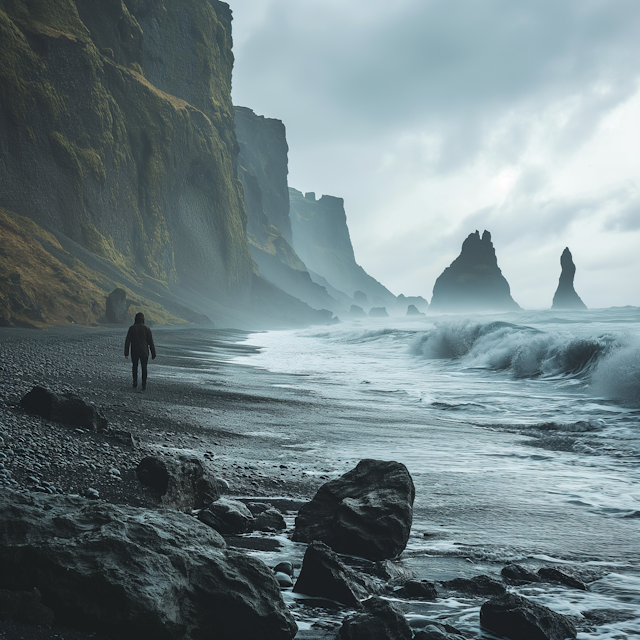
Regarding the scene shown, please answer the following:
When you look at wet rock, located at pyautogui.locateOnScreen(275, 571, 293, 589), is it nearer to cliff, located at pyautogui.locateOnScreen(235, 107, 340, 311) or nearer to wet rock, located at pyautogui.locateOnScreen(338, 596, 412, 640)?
wet rock, located at pyautogui.locateOnScreen(338, 596, 412, 640)

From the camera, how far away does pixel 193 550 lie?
246 centimetres

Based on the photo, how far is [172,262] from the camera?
6425 cm

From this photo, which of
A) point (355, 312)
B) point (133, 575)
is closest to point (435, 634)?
point (133, 575)

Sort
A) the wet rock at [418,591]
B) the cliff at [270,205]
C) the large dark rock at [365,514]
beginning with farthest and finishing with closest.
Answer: the cliff at [270,205] → the large dark rock at [365,514] → the wet rock at [418,591]

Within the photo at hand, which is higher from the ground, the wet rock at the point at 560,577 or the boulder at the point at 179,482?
the boulder at the point at 179,482

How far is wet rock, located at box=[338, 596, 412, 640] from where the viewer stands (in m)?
2.35

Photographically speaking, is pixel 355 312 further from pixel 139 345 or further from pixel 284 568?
pixel 284 568

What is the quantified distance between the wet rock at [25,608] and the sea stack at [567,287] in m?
142

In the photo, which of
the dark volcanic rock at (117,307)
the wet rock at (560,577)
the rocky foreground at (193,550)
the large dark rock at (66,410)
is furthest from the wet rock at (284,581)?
the dark volcanic rock at (117,307)

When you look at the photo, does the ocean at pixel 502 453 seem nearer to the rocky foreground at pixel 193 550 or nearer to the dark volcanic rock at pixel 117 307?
the rocky foreground at pixel 193 550

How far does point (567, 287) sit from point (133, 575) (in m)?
143

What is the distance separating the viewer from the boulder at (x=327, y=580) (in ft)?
9.10

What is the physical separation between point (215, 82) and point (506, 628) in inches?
3550

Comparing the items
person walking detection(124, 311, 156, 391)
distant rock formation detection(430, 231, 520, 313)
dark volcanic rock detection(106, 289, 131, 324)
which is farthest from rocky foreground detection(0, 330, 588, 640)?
distant rock formation detection(430, 231, 520, 313)
